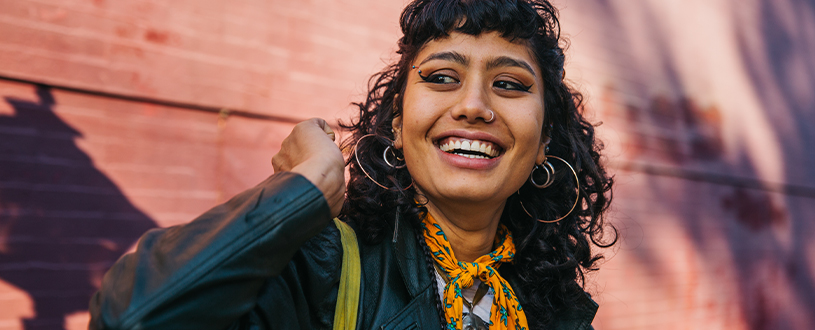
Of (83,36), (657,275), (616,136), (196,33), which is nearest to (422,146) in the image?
(196,33)

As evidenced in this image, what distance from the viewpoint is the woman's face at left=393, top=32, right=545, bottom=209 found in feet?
5.17

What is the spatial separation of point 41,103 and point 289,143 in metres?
1.59

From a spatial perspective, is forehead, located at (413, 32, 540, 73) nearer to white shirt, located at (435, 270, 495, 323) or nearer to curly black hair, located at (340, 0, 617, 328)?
curly black hair, located at (340, 0, 617, 328)

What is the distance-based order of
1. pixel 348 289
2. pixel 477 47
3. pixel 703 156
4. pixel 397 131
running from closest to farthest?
pixel 348 289 → pixel 477 47 → pixel 397 131 → pixel 703 156

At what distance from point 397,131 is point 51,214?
1.69 metres

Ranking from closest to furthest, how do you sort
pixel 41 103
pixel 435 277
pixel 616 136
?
1. pixel 435 277
2. pixel 41 103
3. pixel 616 136

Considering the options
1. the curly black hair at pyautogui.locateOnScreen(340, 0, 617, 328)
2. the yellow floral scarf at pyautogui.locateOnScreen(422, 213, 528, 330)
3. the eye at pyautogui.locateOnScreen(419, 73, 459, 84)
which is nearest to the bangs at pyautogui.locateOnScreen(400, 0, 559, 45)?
the curly black hair at pyautogui.locateOnScreen(340, 0, 617, 328)

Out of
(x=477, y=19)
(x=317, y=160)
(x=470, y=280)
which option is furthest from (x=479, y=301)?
(x=477, y=19)

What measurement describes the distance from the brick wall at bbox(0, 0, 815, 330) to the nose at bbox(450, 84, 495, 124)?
5.02ft

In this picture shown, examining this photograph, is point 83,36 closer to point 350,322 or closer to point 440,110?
point 440,110

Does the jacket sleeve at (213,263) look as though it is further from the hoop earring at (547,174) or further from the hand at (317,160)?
the hoop earring at (547,174)

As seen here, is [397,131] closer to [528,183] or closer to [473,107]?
[473,107]

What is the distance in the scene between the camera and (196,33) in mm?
2537

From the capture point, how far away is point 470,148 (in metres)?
1.58
